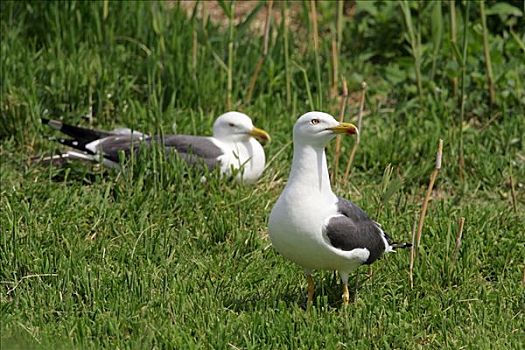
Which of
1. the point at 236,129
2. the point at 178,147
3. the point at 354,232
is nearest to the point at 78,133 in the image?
the point at 178,147

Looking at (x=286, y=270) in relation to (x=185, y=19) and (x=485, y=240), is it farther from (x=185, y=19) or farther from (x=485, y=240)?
(x=185, y=19)

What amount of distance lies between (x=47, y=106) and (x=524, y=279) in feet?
10.4

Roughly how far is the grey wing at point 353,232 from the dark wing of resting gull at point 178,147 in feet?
5.06

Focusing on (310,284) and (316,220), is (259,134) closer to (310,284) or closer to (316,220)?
(310,284)

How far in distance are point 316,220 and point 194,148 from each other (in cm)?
189

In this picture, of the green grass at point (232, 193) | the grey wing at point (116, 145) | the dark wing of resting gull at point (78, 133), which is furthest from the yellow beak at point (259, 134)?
the dark wing of resting gull at point (78, 133)

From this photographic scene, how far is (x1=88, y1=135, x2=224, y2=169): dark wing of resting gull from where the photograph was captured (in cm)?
614

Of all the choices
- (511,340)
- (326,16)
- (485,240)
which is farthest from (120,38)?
(511,340)

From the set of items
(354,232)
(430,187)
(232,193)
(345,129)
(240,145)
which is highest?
(345,129)

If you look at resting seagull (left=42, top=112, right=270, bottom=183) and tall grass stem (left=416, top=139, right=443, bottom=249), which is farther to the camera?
resting seagull (left=42, top=112, right=270, bottom=183)

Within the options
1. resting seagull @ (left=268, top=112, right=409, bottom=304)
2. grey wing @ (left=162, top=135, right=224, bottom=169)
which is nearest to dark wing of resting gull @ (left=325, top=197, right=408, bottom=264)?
resting seagull @ (left=268, top=112, right=409, bottom=304)

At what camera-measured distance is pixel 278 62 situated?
24.1ft

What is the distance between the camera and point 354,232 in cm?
460

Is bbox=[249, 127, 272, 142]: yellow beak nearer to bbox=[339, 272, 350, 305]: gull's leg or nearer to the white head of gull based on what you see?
the white head of gull
